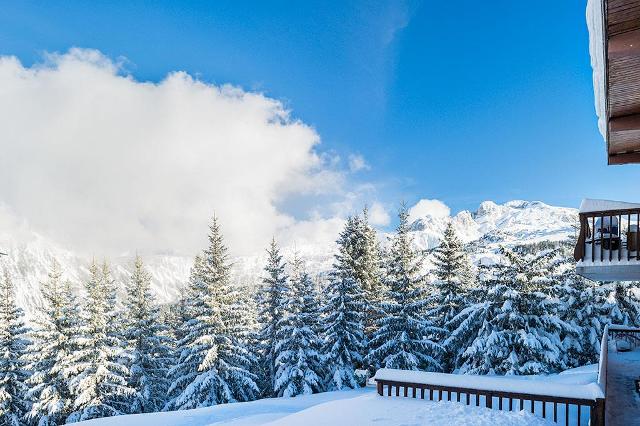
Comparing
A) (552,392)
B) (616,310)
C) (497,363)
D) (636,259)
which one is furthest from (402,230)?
(552,392)

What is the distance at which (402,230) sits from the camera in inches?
1021

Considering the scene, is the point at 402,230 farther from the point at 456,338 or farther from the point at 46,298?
the point at 46,298

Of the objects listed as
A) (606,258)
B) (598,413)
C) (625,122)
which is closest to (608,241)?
(606,258)

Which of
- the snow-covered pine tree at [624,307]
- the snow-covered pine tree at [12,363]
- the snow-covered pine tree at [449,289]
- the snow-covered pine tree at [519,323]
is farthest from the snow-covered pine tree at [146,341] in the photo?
the snow-covered pine tree at [624,307]

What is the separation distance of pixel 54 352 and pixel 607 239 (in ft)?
92.4

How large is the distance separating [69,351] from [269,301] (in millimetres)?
12431

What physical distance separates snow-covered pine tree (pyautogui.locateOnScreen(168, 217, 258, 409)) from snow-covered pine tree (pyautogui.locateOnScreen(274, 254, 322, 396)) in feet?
6.16

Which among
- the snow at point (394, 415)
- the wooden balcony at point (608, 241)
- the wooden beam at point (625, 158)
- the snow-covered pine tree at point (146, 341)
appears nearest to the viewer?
the wooden beam at point (625, 158)

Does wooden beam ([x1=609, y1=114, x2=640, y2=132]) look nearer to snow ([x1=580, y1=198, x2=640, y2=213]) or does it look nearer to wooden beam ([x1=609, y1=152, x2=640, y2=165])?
wooden beam ([x1=609, y1=152, x2=640, y2=165])

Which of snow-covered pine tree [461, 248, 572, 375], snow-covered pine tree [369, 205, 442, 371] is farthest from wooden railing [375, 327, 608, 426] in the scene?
snow-covered pine tree [369, 205, 442, 371]

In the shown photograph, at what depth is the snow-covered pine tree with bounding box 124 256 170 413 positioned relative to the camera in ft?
83.7

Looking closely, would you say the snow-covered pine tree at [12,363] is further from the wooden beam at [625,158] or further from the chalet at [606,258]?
the wooden beam at [625,158]

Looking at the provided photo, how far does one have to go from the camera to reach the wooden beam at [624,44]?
210 cm

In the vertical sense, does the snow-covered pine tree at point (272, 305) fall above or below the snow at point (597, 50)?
below
